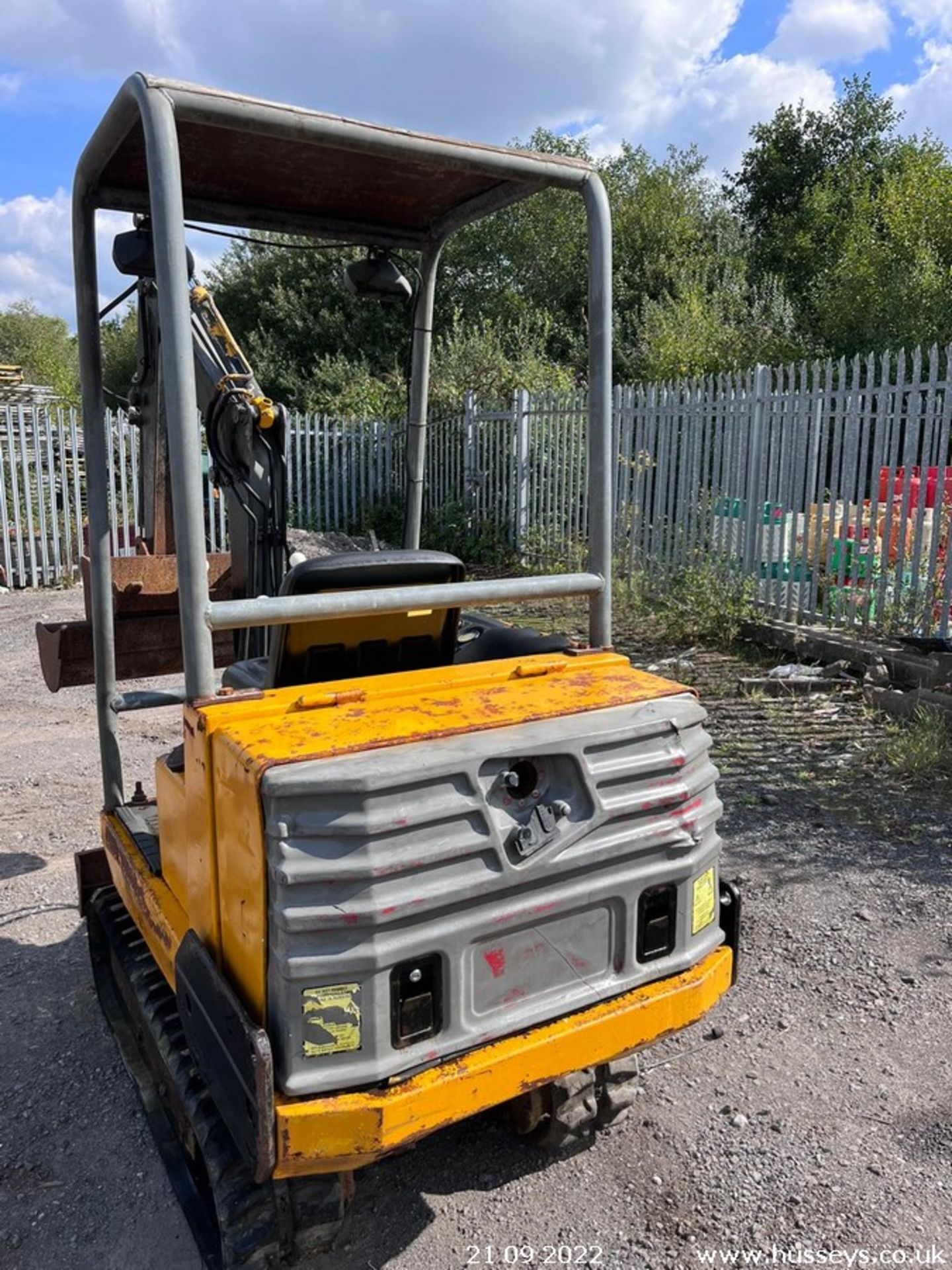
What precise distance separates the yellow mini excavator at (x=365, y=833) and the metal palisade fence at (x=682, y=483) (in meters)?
2.55

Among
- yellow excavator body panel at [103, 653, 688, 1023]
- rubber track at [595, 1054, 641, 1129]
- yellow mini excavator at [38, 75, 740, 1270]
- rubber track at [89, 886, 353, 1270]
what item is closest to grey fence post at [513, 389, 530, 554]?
yellow mini excavator at [38, 75, 740, 1270]

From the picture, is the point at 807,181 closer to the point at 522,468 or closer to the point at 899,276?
the point at 899,276

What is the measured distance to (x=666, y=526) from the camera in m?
10.2

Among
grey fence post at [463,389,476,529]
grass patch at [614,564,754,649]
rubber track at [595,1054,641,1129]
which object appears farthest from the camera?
grey fence post at [463,389,476,529]

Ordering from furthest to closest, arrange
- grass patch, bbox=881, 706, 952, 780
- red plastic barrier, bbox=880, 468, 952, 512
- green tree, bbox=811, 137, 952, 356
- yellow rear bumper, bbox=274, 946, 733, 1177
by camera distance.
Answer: green tree, bbox=811, 137, 952, 356 < red plastic barrier, bbox=880, 468, 952, 512 < grass patch, bbox=881, 706, 952, 780 < yellow rear bumper, bbox=274, 946, 733, 1177

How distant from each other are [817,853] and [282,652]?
3.23 meters

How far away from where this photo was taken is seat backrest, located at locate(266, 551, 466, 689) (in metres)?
2.38

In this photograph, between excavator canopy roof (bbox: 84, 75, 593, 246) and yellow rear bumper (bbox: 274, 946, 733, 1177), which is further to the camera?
excavator canopy roof (bbox: 84, 75, 593, 246)

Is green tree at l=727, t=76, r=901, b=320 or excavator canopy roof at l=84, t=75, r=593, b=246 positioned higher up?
green tree at l=727, t=76, r=901, b=320

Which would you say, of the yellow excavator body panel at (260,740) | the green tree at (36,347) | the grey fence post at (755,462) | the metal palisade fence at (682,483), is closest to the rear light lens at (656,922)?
the yellow excavator body panel at (260,740)

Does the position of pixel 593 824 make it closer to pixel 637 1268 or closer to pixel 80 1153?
pixel 637 1268

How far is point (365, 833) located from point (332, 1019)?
1.18 feet

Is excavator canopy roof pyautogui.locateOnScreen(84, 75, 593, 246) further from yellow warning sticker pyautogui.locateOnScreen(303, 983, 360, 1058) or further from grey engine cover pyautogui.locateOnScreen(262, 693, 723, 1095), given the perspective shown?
yellow warning sticker pyautogui.locateOnScreen(303, 983, 360, 1058)

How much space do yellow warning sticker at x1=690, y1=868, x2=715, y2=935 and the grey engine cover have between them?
0.08ft
